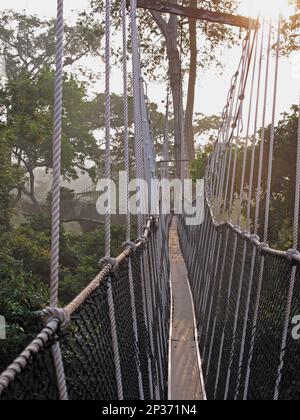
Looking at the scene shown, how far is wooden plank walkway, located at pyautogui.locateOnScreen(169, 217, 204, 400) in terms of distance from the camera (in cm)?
343

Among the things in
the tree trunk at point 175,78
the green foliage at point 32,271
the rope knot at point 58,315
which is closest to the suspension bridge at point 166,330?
the rope knot at point 58,315

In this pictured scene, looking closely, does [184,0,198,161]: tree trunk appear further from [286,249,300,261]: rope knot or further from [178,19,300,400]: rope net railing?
[286,249,300,261]: rope knot

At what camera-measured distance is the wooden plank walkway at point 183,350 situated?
3.43 metres

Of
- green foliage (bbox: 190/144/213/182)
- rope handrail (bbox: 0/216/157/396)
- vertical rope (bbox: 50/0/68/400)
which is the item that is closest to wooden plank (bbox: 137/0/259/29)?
rope handrail (bbox: 0/216/157/396)

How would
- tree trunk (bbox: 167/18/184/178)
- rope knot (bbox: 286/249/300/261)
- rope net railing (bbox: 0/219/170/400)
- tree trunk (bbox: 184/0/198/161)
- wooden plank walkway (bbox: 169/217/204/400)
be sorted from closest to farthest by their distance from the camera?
rope net railing (bbox: 0/219/170/400) → rope knot (bbox: 286/249/300/261) → wooden plank walkway (bbox: 169/217/204/400) → tree trunk (bbox: 167/18/184/178) → tree trunk (bbox: 184/0/198/161)

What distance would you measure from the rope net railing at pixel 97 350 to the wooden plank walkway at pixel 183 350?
18cm

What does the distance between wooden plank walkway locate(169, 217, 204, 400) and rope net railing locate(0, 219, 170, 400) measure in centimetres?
18

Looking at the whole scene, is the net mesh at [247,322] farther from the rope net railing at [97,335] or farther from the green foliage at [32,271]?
the green foliage at [32,271]

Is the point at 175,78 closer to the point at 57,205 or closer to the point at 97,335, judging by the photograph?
the point at 97,335

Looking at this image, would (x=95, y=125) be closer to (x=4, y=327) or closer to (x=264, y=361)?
(x=4, y=327)

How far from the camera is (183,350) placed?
14.2 ft

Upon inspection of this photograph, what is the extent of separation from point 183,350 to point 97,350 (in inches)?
109
